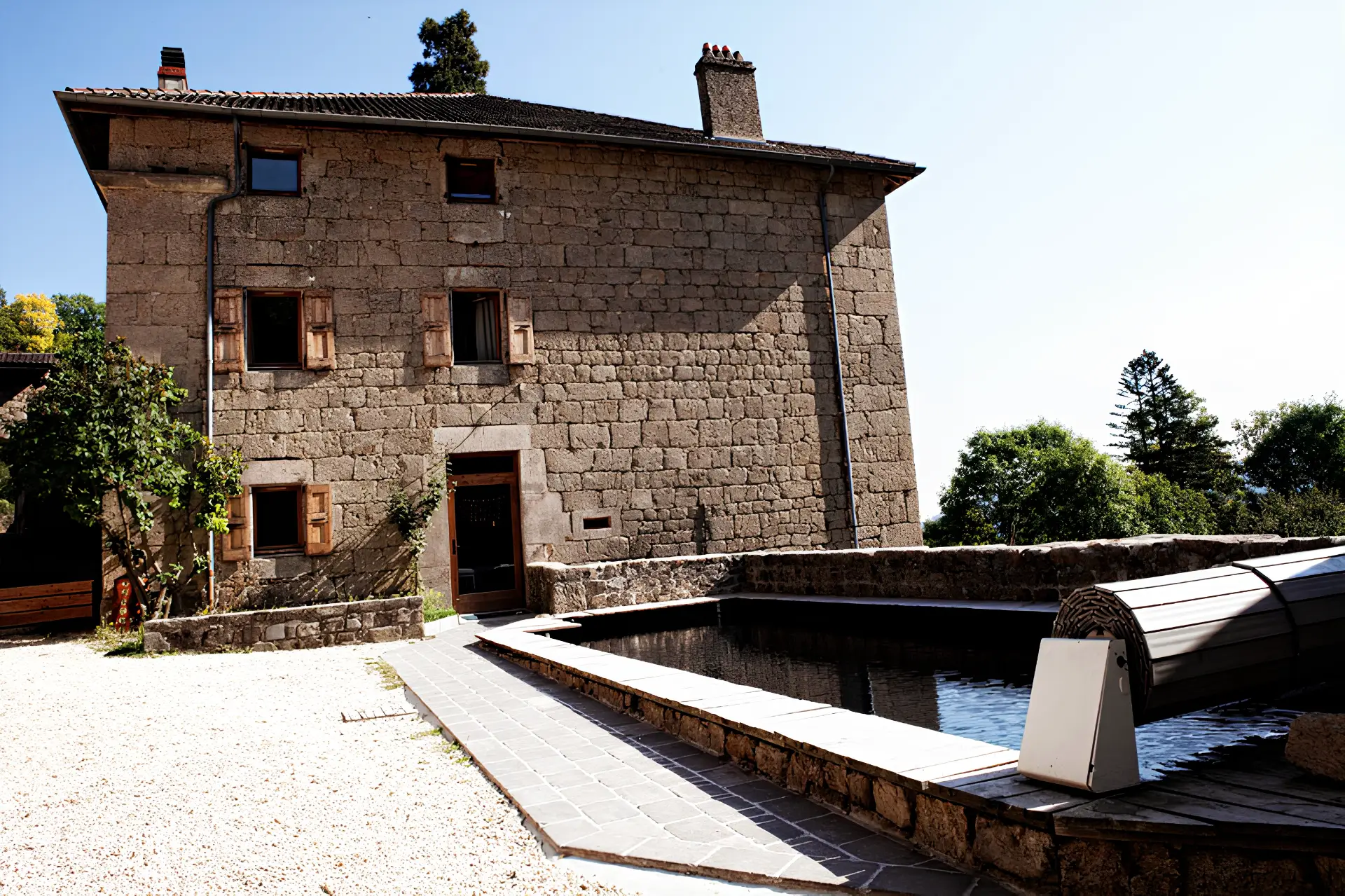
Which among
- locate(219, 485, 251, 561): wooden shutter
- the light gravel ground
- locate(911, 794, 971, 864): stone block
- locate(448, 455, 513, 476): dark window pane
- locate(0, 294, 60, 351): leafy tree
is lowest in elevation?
the light gravel ground

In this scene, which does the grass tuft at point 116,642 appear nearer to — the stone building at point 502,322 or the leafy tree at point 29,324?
the stone building at point 502,322

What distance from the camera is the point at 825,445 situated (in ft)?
39.8

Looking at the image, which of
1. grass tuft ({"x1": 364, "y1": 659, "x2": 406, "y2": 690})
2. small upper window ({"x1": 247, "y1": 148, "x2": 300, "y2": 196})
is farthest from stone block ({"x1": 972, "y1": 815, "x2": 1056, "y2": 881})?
small upper window ({"x1": 247, "y1": 148, "x2": 300, "y2": 196})

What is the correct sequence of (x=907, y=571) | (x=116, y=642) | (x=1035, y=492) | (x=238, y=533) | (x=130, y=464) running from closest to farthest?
1. (x=907, y=571)
2. (x=116, y=642)
3. (x=130, y=464)
4. (x=238, y=533)
5. (x=1035, y=492)

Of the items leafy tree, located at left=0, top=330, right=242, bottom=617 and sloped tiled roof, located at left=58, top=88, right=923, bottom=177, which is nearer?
leafy tree, located at left=0, top=330, right=242, bottom=617

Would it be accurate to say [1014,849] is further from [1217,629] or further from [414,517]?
[414,517]

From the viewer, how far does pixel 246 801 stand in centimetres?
340

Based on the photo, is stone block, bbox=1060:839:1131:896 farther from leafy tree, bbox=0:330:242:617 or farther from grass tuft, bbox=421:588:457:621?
leafy tree, bbox=0:330:242:617

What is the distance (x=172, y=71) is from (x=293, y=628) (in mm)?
7896

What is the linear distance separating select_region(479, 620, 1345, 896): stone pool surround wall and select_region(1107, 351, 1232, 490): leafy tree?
44.2 m

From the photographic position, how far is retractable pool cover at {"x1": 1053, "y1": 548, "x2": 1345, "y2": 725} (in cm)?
203

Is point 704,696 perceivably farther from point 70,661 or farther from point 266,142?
point 266,142

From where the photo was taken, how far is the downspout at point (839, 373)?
39.6 ft

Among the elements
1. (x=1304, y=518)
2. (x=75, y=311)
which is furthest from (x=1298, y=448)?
(x=75, y=311)
